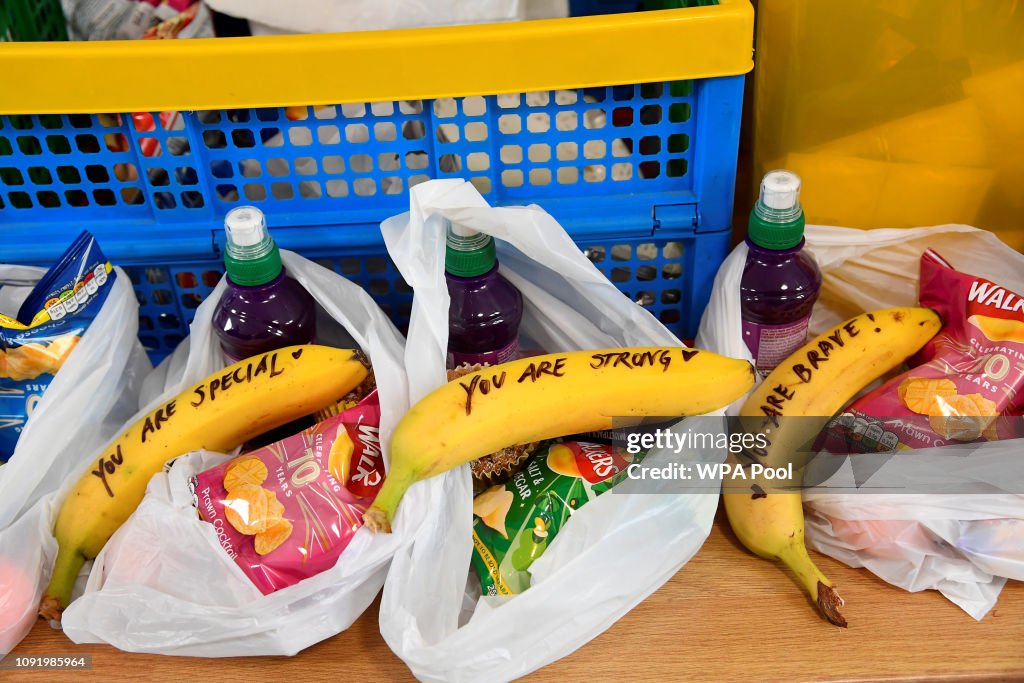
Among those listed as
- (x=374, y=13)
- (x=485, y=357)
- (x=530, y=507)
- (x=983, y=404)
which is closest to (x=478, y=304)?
(x=485, y=357)

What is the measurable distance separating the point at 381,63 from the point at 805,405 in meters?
0.38

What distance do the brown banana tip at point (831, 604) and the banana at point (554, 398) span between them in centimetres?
14

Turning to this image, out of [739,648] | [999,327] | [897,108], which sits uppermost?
[897,108]

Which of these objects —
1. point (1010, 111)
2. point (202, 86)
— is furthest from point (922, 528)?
point (202, 86)

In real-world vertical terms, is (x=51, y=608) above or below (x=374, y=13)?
below

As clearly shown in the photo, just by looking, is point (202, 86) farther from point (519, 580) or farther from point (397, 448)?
point (519, 580)

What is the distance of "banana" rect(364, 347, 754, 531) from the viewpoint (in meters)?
0.59

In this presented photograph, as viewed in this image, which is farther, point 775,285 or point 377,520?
point 775,285

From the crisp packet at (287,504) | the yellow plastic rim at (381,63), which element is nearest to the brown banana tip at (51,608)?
the crisp packet at (287,504)

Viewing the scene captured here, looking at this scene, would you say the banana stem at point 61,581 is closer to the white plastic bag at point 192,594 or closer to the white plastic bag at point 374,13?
the white plastic bag at point 192,594

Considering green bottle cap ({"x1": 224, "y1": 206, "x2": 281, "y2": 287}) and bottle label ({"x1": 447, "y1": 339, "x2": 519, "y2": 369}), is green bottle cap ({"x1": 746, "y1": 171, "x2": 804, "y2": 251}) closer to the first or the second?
bottle label ({"x1": 447, "y1": 339, "x2": 519, "y2": 369})

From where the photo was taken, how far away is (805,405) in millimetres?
659

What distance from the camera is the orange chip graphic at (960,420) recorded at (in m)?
0.64

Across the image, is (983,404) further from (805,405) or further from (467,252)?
(467,252)
